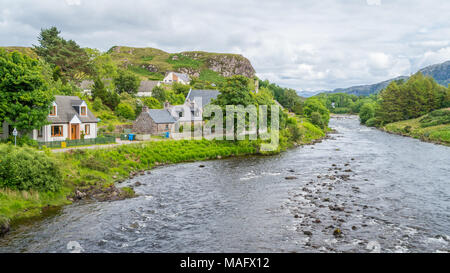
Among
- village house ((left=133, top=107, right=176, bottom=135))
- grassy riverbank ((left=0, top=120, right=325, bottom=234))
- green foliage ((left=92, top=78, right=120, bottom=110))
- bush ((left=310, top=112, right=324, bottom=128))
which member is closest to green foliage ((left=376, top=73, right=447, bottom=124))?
bush ((left=310, top=112, right=324, bottom=128))

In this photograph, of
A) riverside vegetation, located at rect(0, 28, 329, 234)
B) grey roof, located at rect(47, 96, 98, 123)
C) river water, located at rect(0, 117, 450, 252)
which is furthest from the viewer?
grey roof, located at rect(47, 96, 98, 123)

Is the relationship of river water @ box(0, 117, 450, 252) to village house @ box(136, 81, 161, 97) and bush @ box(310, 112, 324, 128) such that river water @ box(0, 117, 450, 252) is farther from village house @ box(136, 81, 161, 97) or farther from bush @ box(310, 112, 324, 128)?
village house @ box(136, 81, 161, 97)

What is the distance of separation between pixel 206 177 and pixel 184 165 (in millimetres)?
8013

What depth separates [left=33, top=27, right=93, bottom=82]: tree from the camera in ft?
254

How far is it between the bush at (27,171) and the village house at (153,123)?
108 feet

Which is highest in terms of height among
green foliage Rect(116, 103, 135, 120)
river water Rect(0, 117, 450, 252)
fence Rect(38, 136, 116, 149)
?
green foliage Rect(116, 103, 135, 120)

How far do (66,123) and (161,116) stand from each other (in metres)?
20.6

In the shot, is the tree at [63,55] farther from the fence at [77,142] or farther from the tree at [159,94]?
the fence at [77,142]

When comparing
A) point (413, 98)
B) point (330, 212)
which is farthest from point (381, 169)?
point (413, 98)

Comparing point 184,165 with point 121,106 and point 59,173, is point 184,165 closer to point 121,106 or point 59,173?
point 59,173

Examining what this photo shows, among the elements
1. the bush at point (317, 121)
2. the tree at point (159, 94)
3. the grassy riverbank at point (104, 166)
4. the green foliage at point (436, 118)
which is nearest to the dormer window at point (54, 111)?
the grassy riverbank at point (104, 166)

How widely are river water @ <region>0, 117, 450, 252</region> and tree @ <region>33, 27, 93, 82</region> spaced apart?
174ft

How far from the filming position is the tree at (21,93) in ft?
113

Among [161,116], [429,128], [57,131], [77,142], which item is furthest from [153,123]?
[429,128]
